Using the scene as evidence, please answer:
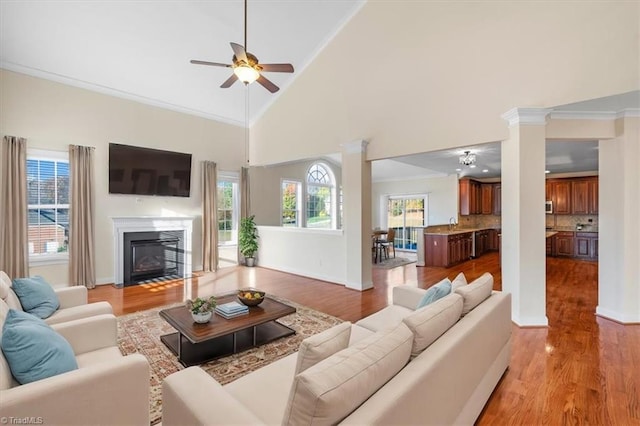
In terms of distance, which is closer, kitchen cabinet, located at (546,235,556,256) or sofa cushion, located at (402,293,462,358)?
sofa cushion, located at (402,293,462,358)

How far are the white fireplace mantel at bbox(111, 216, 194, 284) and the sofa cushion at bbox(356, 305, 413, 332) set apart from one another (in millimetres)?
4867

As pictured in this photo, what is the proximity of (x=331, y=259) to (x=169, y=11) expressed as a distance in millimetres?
4733

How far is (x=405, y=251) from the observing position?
33.8 ft

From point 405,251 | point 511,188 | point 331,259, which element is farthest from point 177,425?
point 405,251

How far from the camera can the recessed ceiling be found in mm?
3982

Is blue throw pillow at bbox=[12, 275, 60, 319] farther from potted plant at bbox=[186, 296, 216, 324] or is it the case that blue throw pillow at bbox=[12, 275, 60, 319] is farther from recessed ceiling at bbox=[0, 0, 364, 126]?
recessed ceiling at bbox=[0, 0, 364, 126]

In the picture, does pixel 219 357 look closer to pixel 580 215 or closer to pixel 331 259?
pixel 331 259

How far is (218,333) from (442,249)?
6249 millimetres

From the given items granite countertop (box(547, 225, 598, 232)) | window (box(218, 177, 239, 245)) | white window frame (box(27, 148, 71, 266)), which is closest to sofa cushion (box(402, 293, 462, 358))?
white window frame (box(27, 148, 71, 266))

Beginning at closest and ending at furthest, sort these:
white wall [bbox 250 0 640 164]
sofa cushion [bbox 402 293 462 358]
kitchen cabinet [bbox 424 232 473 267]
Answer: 1. sofa cushion [bbox 402 293 462 358]
2. white wall [bbox 250 0 640 164]
3. kitchen cabinet [bbox 424 232 473 267]

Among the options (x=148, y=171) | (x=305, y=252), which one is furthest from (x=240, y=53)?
(x=305, y=252)

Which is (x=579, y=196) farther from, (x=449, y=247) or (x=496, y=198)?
(x=449, y=247)

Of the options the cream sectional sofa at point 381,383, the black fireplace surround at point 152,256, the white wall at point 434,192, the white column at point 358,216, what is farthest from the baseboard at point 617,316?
the black fireplace surround at point 152,256

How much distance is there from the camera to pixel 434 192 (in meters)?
9.77
